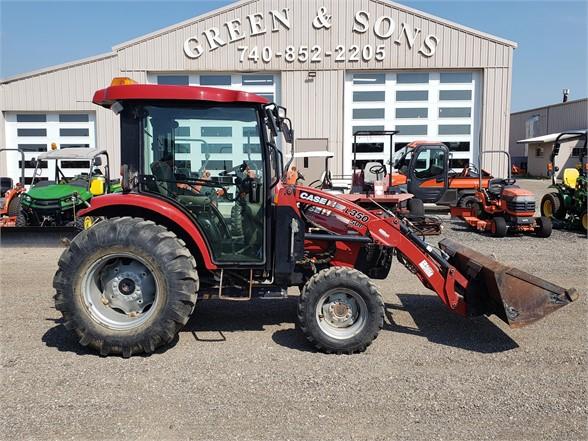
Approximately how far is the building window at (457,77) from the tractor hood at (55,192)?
12.0 metres

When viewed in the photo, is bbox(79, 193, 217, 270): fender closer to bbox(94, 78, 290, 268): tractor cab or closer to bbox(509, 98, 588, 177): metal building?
bbox(94, 78, 290, 268): tractor cab

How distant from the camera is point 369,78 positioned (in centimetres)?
1791

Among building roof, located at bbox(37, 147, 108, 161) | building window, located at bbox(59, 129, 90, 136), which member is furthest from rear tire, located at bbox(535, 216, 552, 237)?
building window, located at bbox(59, 129, 90, 136)

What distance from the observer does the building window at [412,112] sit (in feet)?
58.8

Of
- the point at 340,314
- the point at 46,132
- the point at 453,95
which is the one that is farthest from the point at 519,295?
the point at 46,132

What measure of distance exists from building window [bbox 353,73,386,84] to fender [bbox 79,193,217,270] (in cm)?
1434

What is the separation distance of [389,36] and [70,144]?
1132cm

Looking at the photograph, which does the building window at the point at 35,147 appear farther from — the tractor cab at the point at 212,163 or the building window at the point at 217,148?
the building window at the point at 217,148

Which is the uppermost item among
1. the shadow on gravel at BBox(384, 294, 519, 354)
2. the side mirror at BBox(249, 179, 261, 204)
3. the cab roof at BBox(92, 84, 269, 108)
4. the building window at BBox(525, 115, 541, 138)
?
the building window at BBox(525, 115, 541, 138)

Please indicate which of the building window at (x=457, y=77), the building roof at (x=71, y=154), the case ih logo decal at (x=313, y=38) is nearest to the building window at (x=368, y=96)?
the case ih logo decal at (x=313, y=38)

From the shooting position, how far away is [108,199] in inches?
185

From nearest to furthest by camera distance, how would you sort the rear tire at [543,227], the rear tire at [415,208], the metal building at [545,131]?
the rear tire at [543,227], the rear tire at [415,208], the metal building at [545,131]

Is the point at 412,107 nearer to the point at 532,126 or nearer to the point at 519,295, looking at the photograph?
the point at 519,295

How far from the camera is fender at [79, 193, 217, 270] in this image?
461 centimetres
